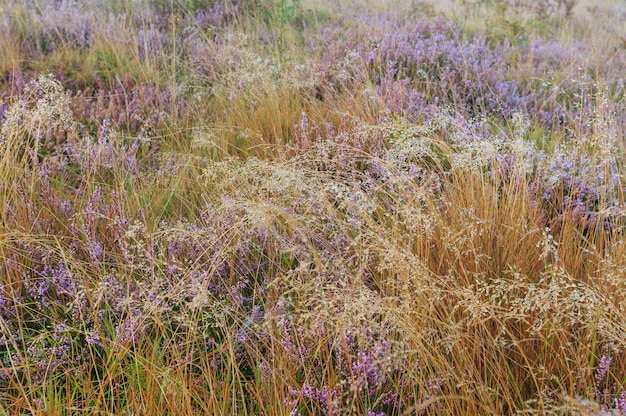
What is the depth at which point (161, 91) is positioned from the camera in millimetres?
4137

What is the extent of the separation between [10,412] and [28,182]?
128 cm

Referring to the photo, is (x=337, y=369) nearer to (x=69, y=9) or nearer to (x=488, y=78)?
(x=488, y=78)

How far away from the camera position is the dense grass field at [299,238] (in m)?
1.68

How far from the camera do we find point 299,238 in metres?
2.25

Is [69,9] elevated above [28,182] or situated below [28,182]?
above

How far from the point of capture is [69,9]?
555 centimetres

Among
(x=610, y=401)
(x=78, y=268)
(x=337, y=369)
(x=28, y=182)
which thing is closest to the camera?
(x=610, y=401)

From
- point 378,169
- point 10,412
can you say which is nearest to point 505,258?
point 378,169

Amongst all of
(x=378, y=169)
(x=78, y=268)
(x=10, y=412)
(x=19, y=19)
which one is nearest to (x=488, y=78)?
(x=378, y=169)

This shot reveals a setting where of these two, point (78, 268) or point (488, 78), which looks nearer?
point (78, 268)

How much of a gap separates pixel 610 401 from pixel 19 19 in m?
5.56

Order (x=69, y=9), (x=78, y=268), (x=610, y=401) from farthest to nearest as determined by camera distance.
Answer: (x=69, y=9)
(x=78, y=268)
(x=610, y=401)

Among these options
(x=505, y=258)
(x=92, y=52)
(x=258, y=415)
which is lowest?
(x=258, y=415)

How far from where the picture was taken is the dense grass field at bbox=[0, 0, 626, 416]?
66.0 inches
